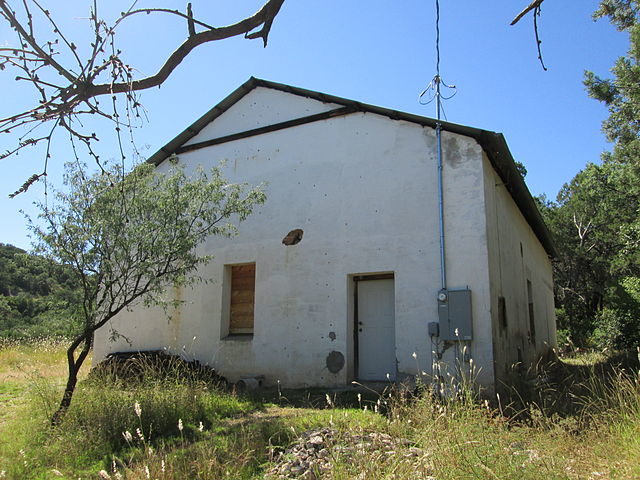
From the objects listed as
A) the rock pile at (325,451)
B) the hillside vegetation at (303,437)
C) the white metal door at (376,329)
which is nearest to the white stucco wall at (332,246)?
the white metal door at (376,329)

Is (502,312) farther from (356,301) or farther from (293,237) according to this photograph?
(293,237)

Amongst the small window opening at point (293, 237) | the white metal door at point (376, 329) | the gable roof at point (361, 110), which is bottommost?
the white metal door at point (376, 329)

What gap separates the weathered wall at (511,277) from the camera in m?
8.20

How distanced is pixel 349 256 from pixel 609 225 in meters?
20.8

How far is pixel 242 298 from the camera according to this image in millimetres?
10383

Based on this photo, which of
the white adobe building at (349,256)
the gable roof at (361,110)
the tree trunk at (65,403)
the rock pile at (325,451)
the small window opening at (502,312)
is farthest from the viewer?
the small window opening at (502,312)

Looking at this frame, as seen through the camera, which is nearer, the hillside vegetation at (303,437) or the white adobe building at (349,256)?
the hillside vegetation at (303,437)

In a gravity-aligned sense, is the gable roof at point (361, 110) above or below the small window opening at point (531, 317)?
above

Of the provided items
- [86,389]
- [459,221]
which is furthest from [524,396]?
[86,389]

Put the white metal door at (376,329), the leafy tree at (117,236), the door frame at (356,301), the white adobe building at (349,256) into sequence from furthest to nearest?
the door frame at (356,301)
the white metal door at (376,329)
the white adobe building at (349,256)
the leafy tree at (117,236)

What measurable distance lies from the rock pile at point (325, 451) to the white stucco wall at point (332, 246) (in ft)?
12.6

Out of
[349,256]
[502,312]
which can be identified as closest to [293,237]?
[349,256]

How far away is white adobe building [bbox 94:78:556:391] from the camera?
7.96m

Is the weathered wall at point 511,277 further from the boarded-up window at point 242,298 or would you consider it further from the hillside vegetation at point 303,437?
the boarded-up window at point 242,298
